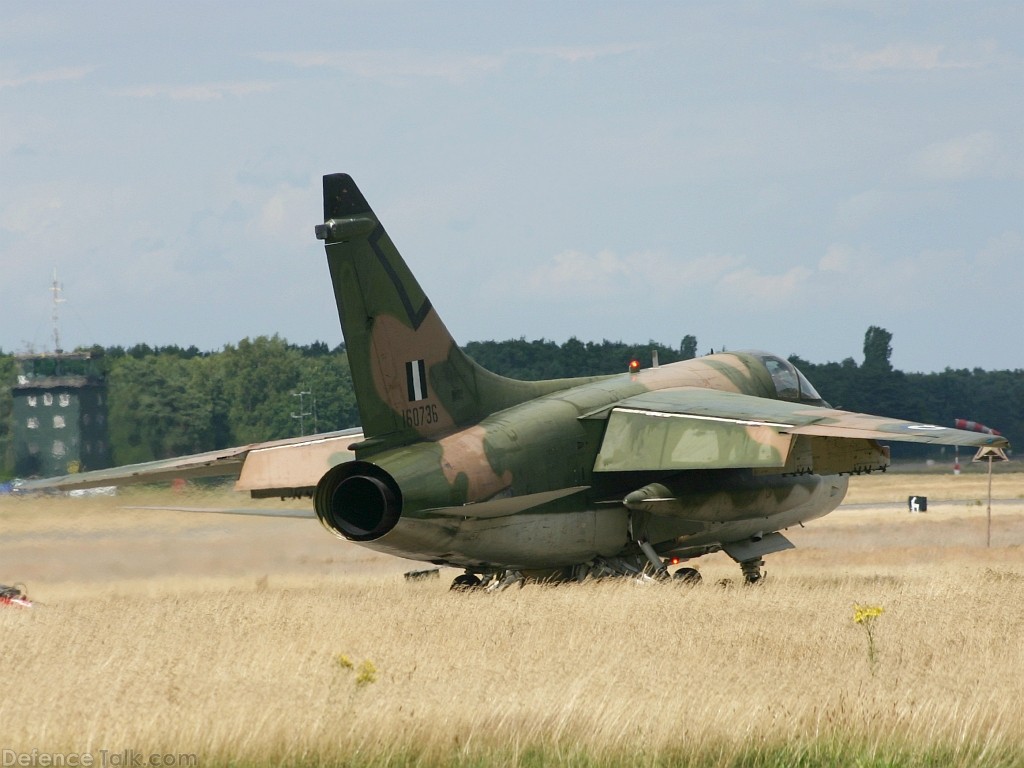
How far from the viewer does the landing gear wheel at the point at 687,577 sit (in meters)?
20.3

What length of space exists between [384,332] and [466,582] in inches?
198

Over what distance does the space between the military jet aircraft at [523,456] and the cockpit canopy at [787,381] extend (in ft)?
3.28

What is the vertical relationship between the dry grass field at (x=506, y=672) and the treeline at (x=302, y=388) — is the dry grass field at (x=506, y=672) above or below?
below

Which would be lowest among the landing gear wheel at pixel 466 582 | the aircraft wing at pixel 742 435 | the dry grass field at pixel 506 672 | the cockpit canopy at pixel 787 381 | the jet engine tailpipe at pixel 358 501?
the landing gear wheel at pixel 466 582

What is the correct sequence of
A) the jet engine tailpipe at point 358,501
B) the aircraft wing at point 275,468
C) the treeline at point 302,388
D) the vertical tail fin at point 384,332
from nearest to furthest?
the jet engine tailpipe at point 358,501 → the vertical tail fin at point 384,332 → the aircraft wing at point 275,468 → the treeline at point 302,388

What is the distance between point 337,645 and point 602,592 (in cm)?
545

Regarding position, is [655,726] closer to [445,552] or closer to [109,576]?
[445,552]

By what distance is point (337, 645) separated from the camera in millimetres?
13125

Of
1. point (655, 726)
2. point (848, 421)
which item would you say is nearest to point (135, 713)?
point (655, 726)

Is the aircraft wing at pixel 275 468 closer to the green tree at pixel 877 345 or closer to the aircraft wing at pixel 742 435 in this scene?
the aircraft wing at pixel 742 435

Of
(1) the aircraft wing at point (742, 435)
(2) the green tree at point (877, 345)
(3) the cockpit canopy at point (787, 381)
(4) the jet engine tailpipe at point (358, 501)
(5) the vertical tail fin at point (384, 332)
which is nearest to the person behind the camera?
(4) the jet engine tailpipe at point (358, 501)

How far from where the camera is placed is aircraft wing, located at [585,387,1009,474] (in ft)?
58.7

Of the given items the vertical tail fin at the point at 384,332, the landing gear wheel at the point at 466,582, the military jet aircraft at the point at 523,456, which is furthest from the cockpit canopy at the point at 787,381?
the vertical tail fin at the point at 384,332

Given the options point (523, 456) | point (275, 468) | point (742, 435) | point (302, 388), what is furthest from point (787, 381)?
point (302, 388)
